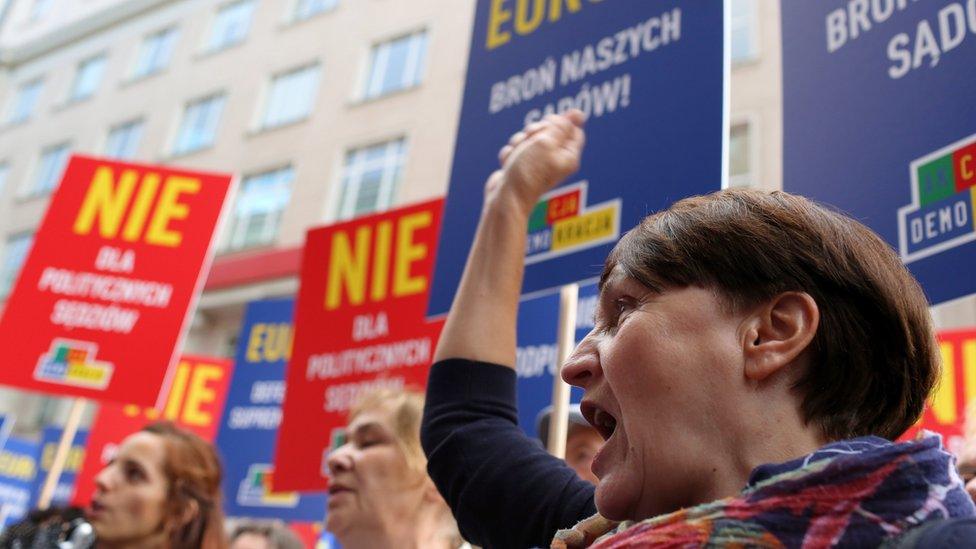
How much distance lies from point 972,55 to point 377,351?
253cm

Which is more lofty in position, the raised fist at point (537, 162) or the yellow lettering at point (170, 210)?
the yellow lettering at point (170, 210)

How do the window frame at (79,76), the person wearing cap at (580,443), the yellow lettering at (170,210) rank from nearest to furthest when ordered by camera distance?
the person wearing cap at (580,443)
the yellow lettering at (170,210)
the window frame at (79,76)

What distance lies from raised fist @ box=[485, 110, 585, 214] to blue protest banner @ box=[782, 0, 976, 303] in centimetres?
45

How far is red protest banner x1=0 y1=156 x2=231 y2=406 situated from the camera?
4.33 m

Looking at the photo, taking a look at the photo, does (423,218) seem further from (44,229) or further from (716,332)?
(716,332)

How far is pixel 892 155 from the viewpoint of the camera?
180 cm

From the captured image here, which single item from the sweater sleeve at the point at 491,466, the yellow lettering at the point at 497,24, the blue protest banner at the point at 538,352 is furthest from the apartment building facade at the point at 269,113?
the sweater sleeve at the point at 491,466

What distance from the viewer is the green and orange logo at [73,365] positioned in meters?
4.30

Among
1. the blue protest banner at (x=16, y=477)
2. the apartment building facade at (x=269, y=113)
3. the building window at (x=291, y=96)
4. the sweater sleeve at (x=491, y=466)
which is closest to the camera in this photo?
the sweater sleeve at (x=491, y=466)

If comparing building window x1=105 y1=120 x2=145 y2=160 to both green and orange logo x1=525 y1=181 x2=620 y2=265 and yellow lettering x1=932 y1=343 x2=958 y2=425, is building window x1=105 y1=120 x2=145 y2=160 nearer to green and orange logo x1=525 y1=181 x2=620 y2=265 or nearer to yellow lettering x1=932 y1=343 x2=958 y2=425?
yellow lettering x1=932 y1=343 x2=958 y2=425

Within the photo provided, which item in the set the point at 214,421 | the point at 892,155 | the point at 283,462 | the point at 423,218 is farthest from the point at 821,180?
the point at 214,421

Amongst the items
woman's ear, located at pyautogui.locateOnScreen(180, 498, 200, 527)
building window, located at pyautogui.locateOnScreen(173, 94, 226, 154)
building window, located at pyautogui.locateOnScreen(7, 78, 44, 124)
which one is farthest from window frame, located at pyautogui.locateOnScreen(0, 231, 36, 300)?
woman's ear, located at pyautogui.locateOnScreen(180, 498, 200, 527)

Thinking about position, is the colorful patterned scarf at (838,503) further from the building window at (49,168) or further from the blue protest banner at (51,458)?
the building window at (49,168)

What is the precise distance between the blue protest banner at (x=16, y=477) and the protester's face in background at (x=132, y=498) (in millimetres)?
6358
